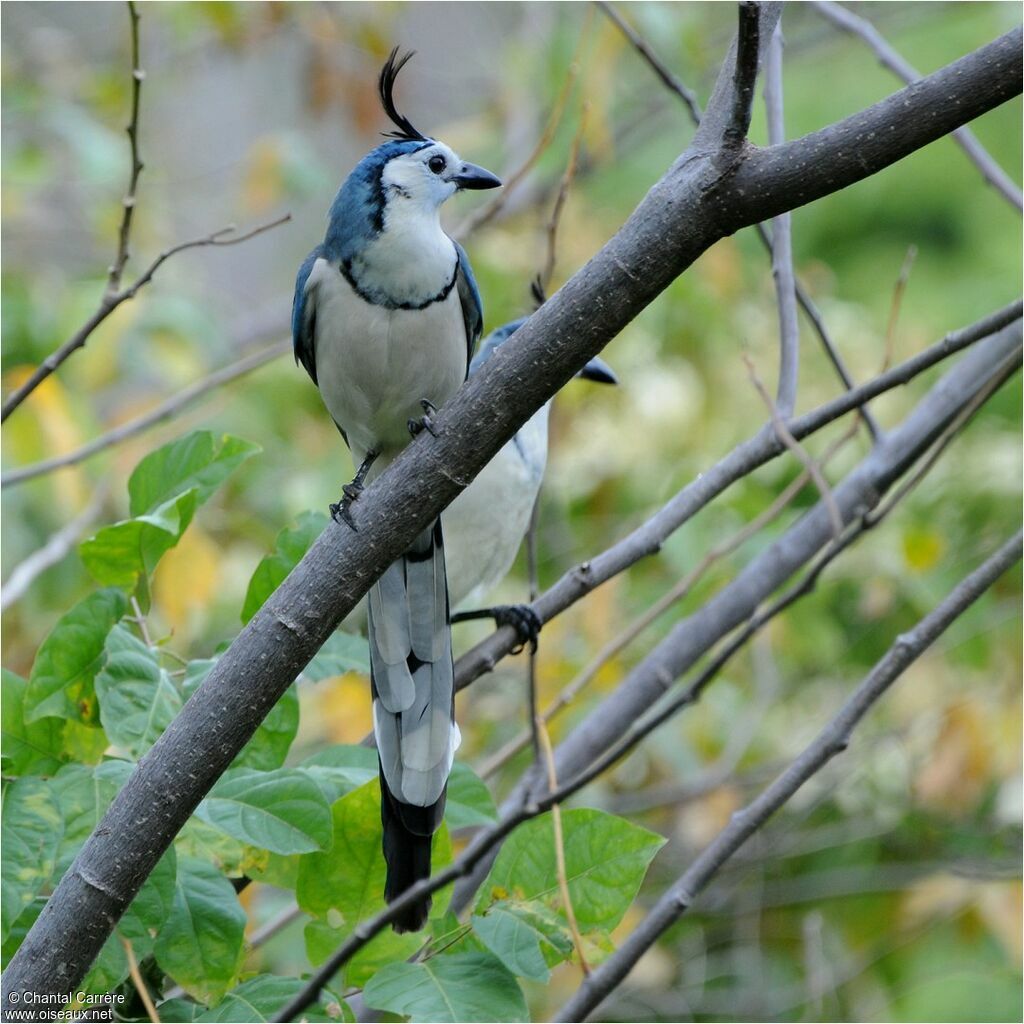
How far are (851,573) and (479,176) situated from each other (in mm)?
1467

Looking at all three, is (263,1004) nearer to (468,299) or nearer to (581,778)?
(581,778)

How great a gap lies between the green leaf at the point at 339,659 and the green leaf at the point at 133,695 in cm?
28

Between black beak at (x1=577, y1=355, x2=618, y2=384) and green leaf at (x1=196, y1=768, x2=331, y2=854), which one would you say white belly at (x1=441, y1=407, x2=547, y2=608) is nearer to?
black beak at (x1=577, y1=355, x2=618, y2=384)

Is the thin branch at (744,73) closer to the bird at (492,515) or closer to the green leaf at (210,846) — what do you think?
the green leaf at (210,846)

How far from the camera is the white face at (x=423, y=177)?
6.58 feet

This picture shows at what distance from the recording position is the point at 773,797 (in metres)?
1.35

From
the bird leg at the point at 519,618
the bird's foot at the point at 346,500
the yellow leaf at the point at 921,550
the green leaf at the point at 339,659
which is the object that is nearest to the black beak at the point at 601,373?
the bird leg at the point at 519,618

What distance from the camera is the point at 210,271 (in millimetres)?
5938

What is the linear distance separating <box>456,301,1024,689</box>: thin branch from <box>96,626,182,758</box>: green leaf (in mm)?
588

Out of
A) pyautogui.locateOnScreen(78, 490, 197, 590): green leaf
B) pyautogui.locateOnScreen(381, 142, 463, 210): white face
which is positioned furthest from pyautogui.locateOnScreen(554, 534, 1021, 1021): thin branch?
pyautogui.locateOnScreen(381, 142, 463, 210): white face

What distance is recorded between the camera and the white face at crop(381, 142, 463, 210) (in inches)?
79.0

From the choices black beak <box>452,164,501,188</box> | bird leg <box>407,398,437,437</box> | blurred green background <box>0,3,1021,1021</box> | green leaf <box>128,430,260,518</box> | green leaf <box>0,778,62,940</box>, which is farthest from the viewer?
blurred green background <box>0,3,1021,1021</box>

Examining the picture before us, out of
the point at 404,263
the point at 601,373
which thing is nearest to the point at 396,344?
the point at 404,263

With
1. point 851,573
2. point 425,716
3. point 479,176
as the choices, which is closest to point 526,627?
point 425,716
